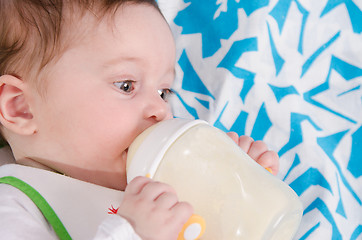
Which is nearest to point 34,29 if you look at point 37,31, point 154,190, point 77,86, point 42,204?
point 37,31

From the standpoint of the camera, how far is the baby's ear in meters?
1.20

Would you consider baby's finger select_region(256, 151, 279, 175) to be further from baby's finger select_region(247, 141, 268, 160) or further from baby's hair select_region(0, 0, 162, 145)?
baby's hair select_region(0, 0, 162, 145)

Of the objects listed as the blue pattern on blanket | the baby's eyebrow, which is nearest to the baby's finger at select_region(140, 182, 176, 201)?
the baby's eyebrow

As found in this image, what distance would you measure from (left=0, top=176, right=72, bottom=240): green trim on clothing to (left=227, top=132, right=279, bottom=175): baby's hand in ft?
1.70

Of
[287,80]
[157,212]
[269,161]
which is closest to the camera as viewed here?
[157,212]

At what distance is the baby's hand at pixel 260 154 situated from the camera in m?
1.35

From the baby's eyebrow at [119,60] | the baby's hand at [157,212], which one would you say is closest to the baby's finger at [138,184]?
the baby's hand at [157,212]

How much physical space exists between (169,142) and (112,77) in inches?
10.4

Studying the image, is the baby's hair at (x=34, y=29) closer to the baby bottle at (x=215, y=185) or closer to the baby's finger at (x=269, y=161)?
the baby bottle at (x=215, y=185)

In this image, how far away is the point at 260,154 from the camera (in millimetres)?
1373

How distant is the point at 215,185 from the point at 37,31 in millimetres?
570

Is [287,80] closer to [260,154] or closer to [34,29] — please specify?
[260,154]

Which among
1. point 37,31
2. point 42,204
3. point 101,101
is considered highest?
point 37,31

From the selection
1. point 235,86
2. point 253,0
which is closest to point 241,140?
point 235,86
